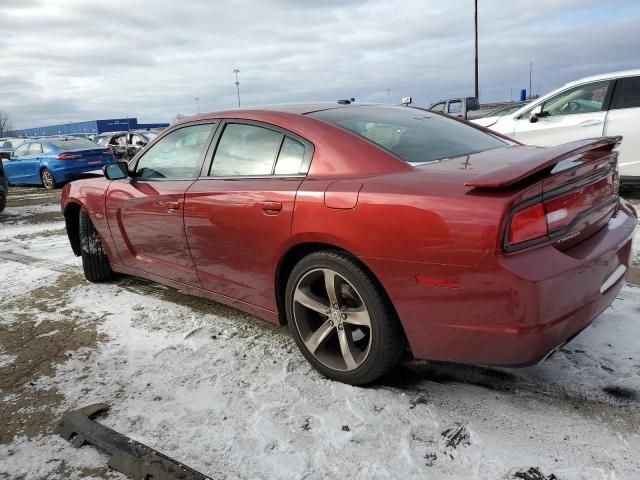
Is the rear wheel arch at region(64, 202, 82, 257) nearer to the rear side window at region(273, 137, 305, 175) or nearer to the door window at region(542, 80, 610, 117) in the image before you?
the rear side window at region(273, 137, 305, 175)

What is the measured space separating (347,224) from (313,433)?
0.95 meters

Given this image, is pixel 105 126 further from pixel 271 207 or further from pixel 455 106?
pixel 271 207

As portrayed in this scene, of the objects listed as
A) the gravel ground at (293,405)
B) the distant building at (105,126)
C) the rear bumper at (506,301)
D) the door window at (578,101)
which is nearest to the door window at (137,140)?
the door window at (578,101)

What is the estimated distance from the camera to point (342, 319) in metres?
2.57

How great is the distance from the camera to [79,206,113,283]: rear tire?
14.5 feet

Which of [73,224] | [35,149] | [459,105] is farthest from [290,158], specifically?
[459,105]

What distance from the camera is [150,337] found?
3.35 m

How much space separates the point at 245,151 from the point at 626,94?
228 inches

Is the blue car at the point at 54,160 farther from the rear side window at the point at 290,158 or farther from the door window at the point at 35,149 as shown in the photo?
the rear side window at the point at 290,158

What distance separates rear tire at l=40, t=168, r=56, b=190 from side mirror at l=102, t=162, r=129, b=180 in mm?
10212

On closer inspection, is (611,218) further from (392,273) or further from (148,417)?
(148,417)

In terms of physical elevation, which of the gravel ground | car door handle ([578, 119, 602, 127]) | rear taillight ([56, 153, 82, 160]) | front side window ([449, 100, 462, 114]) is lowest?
the gravel ground

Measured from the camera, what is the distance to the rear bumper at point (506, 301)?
1.95 metres

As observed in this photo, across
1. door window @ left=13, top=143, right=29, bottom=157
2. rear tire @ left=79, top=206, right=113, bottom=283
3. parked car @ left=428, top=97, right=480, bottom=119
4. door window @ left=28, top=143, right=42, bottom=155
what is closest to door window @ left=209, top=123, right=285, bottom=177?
rear tire @ left=79, top=206, right=113, bottom=283
